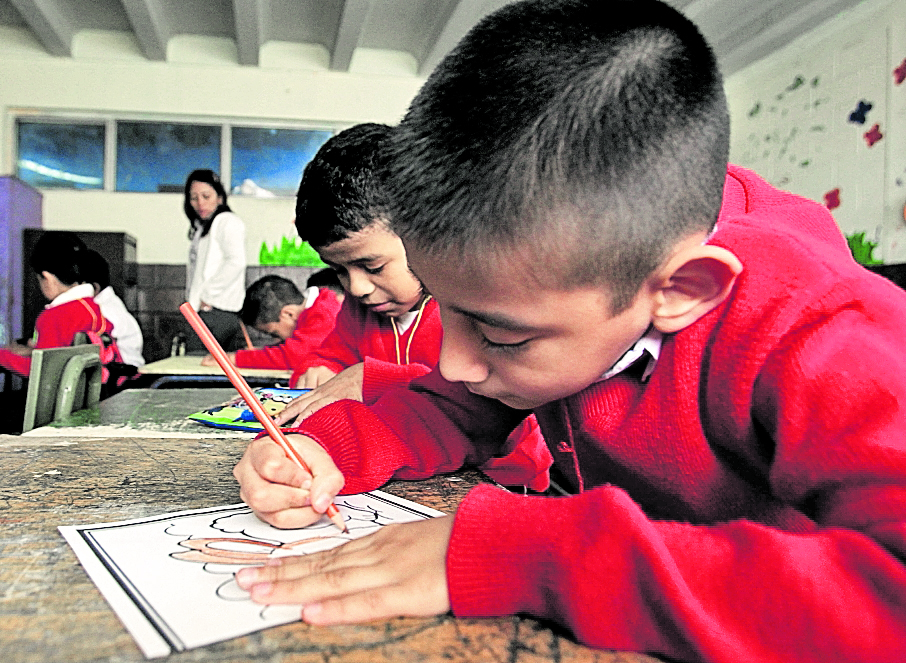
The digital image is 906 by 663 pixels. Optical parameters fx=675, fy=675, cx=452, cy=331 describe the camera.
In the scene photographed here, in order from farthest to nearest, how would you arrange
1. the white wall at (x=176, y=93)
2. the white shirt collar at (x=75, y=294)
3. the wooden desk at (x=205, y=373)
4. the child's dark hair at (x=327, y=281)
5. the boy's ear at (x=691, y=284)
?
the white wall at (x=176, y=93)
the white shirt collar at (x=75, y=294)
the child's dark hair at (x=327, y=281)
the wooden desk at (x=205, y=373)
the boy's ear at (x=691, y=284)

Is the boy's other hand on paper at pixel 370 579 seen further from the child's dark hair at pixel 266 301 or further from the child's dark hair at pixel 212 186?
the child's dark hair at pixel 212 186

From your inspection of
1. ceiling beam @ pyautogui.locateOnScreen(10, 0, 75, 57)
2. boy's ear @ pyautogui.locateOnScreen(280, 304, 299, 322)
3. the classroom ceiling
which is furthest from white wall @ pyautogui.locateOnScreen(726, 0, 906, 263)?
ceiling beam @ pyautogui.locateOnScreen(10, 0, 75, 57)

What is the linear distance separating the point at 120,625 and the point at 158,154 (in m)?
5.40

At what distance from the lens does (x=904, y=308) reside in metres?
0.42

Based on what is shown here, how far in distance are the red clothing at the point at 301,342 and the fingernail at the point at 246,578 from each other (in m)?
1.99

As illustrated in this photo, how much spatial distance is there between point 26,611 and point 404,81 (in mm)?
5446

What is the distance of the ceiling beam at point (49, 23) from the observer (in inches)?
166

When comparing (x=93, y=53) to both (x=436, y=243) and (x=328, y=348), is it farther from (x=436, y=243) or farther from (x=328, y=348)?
(x=436, y=243)

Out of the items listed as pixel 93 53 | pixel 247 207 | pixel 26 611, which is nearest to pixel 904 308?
pixel 26 611

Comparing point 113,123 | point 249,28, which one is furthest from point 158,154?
point 249,28

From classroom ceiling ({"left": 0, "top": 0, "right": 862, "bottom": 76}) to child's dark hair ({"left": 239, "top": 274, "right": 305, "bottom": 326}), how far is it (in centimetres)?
208

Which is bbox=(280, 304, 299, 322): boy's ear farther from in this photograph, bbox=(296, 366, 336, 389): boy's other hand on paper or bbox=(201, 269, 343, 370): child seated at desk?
bbox=(296, 366, 336, 389): boy's other hand on paper

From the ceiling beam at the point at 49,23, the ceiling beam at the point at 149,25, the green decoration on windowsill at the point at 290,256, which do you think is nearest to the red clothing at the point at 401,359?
the green decoration on windowsill at the point at 290,256

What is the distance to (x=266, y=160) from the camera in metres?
5.25
